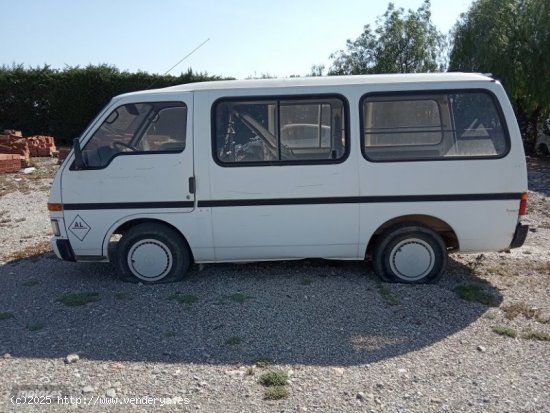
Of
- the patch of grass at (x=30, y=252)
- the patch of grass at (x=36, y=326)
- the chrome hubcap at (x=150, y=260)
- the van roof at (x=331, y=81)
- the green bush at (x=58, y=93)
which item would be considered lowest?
the patch of grass at (x=36, y=326)

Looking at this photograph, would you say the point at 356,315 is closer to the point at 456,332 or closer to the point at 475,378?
the point at 456,332

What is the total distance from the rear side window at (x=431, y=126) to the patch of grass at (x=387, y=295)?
139cm

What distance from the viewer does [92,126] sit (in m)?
5.31

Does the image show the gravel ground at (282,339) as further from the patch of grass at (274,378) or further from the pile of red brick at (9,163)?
the pile of red brick at (9,163)

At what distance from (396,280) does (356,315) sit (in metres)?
1.01

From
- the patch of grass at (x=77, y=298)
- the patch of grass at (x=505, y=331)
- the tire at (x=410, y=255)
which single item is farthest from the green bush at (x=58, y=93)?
the patch of grass at (x=505, y=331)

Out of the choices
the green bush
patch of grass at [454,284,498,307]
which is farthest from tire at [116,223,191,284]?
the green bush

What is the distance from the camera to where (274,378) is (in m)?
3.67

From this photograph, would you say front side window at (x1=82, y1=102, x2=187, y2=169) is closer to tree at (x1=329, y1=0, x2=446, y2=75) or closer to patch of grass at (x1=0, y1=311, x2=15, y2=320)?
patch of grass at (x1=0, y1=311, x2=15, y2=320)

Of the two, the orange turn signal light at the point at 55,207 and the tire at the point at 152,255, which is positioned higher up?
the orange turn signal light at the point at 55,207

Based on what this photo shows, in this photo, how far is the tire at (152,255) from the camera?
547 cm

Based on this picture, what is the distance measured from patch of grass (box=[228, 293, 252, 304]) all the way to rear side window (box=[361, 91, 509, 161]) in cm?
195

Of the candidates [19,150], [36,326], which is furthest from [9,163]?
[36,326]

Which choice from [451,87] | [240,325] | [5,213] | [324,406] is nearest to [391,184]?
[451,87]
